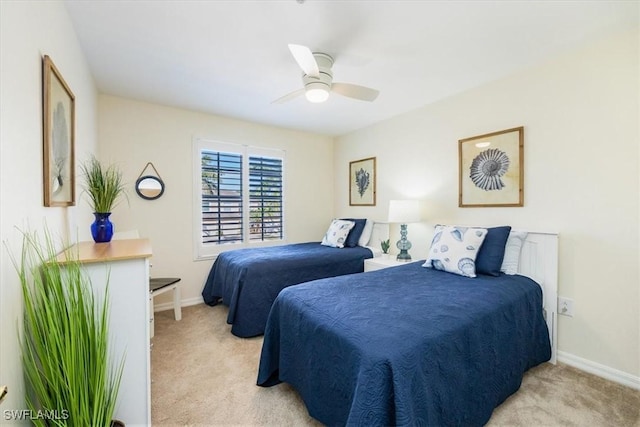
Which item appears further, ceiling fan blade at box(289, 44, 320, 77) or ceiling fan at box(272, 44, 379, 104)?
ceiling fan at box(272, 44, 379, 104)

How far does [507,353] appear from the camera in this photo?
A: 5.55 ft

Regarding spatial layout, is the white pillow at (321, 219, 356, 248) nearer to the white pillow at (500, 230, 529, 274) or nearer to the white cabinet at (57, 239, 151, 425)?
the white pillow at (500, 230, 529, 274)

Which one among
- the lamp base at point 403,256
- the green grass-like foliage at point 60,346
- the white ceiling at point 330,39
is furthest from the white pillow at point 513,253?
the green grass-like foliage at point 60,346

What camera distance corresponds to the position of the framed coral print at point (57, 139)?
51.6 inches

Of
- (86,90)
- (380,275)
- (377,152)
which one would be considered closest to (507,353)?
(380,275)

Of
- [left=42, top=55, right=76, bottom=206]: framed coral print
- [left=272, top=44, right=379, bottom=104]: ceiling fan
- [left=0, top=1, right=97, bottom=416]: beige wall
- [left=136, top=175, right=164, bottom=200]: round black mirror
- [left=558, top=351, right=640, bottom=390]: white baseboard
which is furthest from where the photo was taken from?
[left=136, top=175, right=164, bottom=200]: round black mirror

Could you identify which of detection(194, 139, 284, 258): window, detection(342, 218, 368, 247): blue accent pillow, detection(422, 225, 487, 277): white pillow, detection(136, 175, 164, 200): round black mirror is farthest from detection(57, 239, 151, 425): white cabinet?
detection(342, 218, 368, 247): blue accent pillow

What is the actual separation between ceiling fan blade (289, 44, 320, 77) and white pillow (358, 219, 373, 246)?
2.43m

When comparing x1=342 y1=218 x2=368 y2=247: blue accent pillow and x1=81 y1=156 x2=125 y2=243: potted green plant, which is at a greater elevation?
x1=81 y1=156 x2=125 y2=243: potted green plant

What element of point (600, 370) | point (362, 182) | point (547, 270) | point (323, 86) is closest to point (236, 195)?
point (362, 182)

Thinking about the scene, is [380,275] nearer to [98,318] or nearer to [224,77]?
[98,318]

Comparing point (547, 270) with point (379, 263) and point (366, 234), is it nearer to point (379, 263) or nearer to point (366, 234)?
point (379, 263)

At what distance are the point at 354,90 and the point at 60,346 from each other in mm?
2254

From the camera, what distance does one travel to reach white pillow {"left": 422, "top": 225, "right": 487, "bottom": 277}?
90.0 inches
